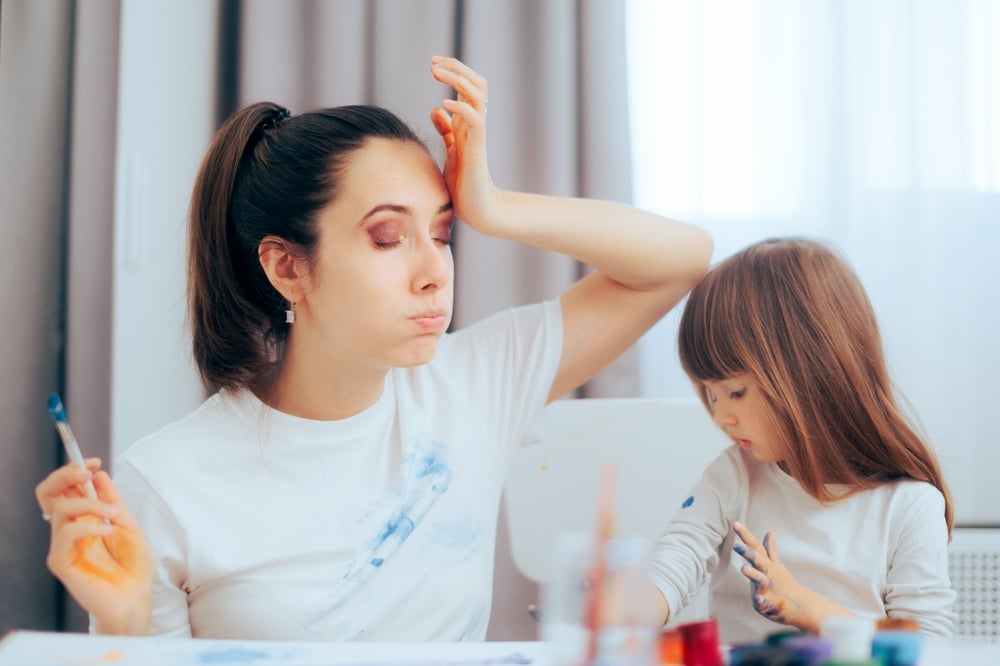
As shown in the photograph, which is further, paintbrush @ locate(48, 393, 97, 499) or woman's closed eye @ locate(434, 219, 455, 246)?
woman's closed eye @ locate(434, 219, 455, 246)

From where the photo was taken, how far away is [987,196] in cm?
165

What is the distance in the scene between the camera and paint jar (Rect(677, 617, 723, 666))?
535 mm

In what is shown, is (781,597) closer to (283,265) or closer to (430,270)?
(430,270)

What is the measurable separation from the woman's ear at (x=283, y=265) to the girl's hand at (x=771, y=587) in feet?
1.53

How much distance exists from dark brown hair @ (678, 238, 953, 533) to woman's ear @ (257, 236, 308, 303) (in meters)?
0.40

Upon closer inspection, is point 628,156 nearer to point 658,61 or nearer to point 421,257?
point 658,61

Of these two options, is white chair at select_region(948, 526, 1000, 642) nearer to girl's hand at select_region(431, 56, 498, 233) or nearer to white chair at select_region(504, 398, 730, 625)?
white chair at select_region(504, 398, 730, 625)

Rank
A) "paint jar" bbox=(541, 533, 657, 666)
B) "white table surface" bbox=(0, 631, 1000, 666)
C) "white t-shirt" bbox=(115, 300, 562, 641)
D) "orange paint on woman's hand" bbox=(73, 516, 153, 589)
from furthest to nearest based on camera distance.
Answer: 1. "white t-shirt" bbox=(115, 300, 562, 641)
2. "orange paint on woman's hand" bbox=(73, 516, 153, 589)
3. "white table surface" bbox=(0, 631, 1000, 666)
4. "paint jar" bbox=(541, 533, 657, 666)

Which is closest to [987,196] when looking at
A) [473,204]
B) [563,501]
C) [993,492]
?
[993,492]

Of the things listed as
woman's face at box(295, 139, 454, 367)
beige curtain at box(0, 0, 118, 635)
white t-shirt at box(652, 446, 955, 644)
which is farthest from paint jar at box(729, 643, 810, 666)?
beige curtain at box(0, 0, 118, 635)

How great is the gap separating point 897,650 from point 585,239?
0.53 m

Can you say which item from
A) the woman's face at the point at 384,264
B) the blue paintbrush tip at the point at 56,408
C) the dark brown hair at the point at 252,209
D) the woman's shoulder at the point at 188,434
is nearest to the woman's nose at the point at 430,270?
the woman's face at the point at 384,264

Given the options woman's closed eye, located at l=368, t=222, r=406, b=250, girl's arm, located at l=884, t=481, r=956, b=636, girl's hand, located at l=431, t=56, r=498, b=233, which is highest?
girl's hand, located at l=431, t=56, r=498, b=233

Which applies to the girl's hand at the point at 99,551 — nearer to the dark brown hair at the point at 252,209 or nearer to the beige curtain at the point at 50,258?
the dark brown hair at the point at 252,209
